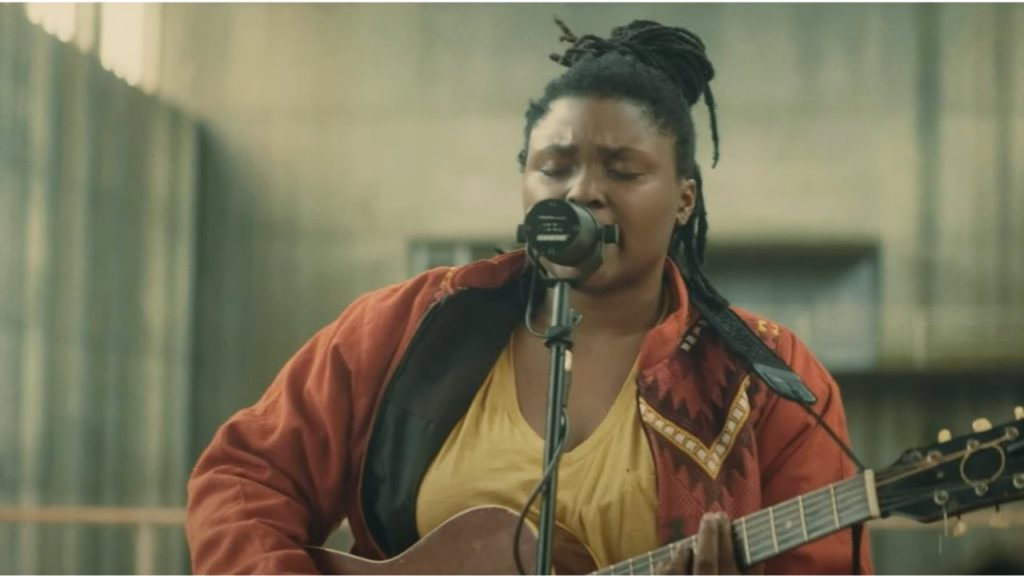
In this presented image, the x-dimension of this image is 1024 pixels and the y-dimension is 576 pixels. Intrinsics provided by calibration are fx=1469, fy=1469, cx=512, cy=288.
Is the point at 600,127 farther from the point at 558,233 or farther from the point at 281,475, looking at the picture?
the point at 281,475

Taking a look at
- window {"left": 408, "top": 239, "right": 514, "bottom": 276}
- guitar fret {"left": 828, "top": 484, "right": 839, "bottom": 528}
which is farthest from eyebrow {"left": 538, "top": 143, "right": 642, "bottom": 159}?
window {"left": 408, "top": 239, "right": 514, "bottom": 276}

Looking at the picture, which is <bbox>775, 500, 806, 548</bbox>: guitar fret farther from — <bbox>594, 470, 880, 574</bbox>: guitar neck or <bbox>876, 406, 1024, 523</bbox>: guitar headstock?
<bbox>876, 406, 1024, 523</bbox>: guitar headstock

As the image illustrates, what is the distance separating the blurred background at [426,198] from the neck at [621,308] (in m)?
3.63

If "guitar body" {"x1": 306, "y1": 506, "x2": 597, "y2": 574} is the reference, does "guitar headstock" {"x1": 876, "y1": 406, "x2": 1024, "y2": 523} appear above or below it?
above

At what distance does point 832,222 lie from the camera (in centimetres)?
589

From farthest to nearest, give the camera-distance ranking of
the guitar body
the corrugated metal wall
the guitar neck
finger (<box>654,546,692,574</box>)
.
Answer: the corrugated metal wall
the guitar body
finger (<box>654,546,692,574</box>)
the guitar neck

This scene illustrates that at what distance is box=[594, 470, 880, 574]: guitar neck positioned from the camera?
147 cm

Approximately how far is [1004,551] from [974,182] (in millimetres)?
1465

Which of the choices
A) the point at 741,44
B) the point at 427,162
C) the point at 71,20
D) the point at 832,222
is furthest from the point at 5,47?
the point at 832,222

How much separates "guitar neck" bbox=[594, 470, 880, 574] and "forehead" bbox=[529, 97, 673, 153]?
0.49 meters

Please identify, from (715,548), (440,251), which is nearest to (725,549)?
(715,548)

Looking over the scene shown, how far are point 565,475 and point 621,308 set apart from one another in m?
0.24

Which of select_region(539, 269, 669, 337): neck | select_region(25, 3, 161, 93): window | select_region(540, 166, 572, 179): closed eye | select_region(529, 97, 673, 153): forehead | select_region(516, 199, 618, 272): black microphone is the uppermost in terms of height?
select_region(25, 3, 161, 93): window

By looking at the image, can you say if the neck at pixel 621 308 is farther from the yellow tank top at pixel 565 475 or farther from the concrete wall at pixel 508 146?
the concrete wall at pixel 508 146
